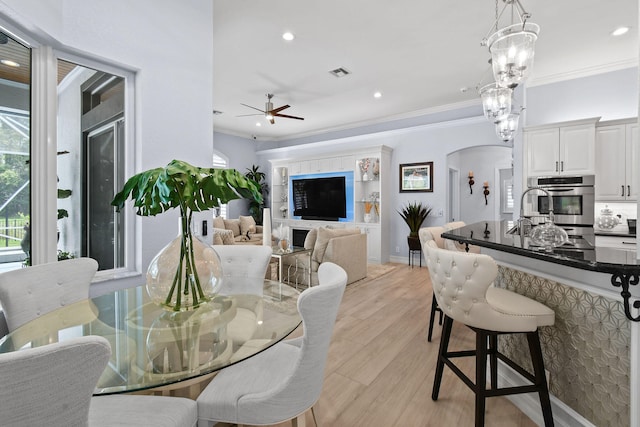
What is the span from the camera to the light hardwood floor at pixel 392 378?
5.73ft

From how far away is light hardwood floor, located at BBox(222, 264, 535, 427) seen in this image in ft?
5.73

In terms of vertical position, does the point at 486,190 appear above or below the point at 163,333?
above

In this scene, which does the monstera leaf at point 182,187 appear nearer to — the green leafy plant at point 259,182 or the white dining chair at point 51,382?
the white dining chair at point 51,382

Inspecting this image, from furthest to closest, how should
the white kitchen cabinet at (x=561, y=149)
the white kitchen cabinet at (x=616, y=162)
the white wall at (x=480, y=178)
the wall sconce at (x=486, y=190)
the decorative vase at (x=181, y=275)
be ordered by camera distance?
the wall sconce at (x=486, y=190), the white wall at (x=480, y=178), the white kitchen cabinet at (x=561, y=149), the white kitchen cabinet at (x=616, y=162), the decorative vase at (x=181, y=275)

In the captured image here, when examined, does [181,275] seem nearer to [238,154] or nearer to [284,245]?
[284,245]

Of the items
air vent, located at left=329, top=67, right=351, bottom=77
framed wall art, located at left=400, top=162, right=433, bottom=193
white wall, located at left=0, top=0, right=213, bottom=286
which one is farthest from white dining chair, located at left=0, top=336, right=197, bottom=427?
framed wall art, located at left=400, top=162, right=433, bottom=193

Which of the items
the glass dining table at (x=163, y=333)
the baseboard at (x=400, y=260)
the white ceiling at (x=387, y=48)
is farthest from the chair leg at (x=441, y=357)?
the baseboard at (x=400, y=260)

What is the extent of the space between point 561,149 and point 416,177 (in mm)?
2415

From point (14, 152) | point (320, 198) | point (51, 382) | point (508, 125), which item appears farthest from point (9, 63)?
point (320, 198)

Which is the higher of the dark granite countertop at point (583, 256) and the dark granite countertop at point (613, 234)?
the dark granite countertop at point (583, 256)

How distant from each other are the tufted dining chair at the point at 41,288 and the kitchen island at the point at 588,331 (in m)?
2.35

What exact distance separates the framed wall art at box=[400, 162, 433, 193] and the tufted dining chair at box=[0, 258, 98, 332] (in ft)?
17.9

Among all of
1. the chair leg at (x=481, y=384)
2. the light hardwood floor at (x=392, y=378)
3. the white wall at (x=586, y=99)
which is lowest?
the light hardwood floor at (x=392, y=378)

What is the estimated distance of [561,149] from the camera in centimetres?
408
